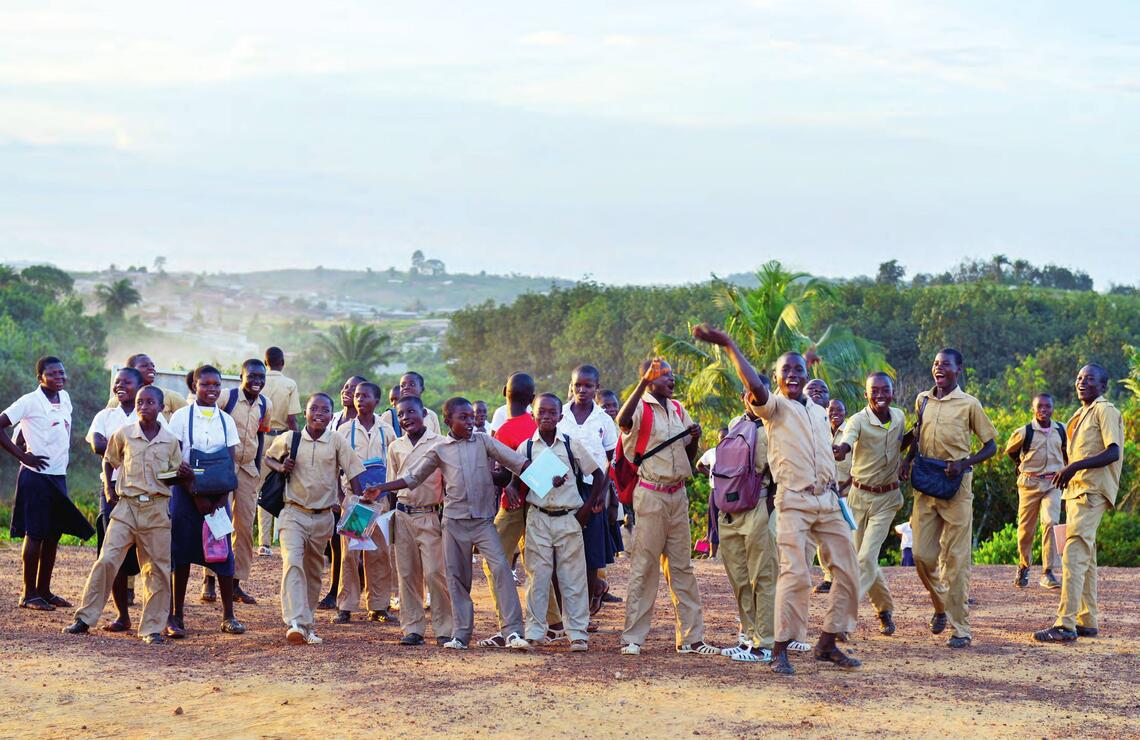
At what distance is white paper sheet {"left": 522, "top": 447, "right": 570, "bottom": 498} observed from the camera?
29.3 ft

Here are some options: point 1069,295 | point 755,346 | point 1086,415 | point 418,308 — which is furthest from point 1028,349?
point 418,308

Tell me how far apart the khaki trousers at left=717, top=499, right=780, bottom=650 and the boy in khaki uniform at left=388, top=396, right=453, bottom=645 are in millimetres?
1923

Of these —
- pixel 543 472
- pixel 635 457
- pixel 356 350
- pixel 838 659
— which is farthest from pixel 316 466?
pixel 356 350

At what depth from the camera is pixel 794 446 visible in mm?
8430

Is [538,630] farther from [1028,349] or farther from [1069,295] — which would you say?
[1069,295]

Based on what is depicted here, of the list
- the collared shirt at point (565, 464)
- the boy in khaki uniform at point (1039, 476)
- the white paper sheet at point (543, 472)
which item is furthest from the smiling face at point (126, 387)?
the boy in khaki uniform at point (1039, 476)

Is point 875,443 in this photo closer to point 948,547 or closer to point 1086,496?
point 948,547

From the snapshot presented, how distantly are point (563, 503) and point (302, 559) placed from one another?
188 cm

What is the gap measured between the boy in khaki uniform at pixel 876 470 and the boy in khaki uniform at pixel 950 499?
0.86 feet

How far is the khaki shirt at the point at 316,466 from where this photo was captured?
31.5ft

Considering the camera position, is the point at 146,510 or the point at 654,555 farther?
the point at 146,510

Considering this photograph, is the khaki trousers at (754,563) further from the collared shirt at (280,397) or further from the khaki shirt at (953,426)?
the collared shirt at (280,397)

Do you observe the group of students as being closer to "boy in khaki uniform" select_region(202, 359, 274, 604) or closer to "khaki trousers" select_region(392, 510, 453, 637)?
"khaki trousers" select_region(392, 510, 453, 637)

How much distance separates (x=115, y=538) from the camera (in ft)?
31.0
